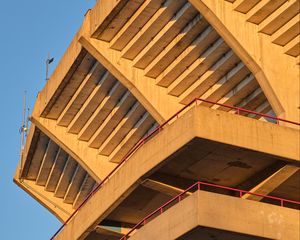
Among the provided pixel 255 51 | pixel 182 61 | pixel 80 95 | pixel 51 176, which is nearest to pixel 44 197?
pixel 51 176

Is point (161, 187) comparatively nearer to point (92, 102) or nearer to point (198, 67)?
point (198, 67)

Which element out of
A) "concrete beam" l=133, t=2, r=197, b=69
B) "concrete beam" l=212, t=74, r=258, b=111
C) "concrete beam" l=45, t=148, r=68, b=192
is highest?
"concrete beam" l=133, t=2, r=197, b=69

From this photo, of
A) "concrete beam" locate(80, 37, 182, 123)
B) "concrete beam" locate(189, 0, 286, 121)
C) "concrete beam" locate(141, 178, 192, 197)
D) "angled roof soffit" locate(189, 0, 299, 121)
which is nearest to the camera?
"concrete beam" locate(141, 178, 192, 197)

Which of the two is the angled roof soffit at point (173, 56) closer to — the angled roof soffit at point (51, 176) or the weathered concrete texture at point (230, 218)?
the weathered concrete texture at point (230, 218)

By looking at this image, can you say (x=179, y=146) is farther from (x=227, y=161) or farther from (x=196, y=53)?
(x=196, y=53)

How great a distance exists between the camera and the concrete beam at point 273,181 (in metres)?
31.5

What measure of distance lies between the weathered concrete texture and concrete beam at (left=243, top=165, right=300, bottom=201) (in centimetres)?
152

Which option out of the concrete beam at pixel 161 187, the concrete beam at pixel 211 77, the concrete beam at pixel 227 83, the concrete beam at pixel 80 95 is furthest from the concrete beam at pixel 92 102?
the concrete beam at pixel 161 187

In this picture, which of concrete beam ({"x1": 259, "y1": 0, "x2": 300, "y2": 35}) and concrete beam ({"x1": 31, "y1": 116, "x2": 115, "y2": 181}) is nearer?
concrete beam ({"x1": 259, "y1": 0, "x2": 300, "y2": 35})

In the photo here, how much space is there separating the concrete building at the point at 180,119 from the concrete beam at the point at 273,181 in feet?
0.13

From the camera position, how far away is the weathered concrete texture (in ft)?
95.7

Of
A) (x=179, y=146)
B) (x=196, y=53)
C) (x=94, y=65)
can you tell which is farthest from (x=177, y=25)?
(x=179, y=146)

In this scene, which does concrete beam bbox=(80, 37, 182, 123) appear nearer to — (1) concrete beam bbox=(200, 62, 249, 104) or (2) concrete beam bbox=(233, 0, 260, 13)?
(1) concrete beam bbox=(200, 62, 249, 104)

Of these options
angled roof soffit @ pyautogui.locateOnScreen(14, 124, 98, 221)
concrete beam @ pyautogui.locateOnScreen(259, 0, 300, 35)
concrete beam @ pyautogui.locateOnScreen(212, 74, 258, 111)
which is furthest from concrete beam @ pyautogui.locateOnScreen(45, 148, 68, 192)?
concrete beam @ pyautogui.locateOnScreen(259, 0, 300, 35)
